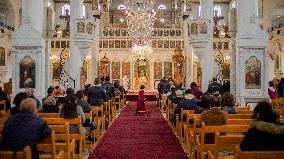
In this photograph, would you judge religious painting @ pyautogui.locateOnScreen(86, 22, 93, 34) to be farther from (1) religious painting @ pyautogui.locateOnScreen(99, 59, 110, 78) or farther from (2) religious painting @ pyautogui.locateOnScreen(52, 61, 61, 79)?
(2) religious painting @ pyautogui.locateOnScreen(52, 61, 61, 79)

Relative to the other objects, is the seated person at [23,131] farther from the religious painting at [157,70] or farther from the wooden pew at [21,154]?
the religious painting at [157,70]

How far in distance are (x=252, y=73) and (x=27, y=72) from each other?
290 inches

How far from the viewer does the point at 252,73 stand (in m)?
14.7

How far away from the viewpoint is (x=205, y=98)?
10945 millimetres

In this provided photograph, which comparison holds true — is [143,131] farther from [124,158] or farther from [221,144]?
[221,144]

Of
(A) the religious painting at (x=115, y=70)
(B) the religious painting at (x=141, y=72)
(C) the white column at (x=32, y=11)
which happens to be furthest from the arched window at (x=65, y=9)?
(C) the white column at (x=32, y=11)

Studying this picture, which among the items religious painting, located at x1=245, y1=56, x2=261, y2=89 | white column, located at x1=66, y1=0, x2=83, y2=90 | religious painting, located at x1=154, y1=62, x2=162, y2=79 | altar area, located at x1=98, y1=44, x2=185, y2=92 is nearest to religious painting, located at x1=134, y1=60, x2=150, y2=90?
altar area, located at x1=98, y1=44, x2=185, y2=92

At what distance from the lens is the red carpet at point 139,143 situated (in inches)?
379

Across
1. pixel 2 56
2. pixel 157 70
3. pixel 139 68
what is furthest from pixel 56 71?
pixel 157 70

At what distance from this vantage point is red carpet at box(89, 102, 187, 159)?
962 cm

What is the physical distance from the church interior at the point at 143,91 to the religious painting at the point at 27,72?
3 centimetres

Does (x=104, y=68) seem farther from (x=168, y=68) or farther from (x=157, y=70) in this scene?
(x=168, y=68)

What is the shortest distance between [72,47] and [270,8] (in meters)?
16.2

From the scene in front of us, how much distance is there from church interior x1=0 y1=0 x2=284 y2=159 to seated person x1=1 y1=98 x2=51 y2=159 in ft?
0.04
